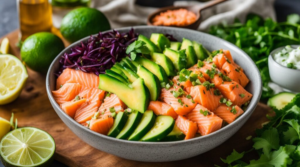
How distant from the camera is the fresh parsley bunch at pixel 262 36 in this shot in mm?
4135

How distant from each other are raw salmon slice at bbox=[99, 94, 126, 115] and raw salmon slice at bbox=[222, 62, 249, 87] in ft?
3.35

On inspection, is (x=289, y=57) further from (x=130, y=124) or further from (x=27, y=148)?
(x=27, y=148)

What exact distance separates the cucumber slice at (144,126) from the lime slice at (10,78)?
4.89 ft

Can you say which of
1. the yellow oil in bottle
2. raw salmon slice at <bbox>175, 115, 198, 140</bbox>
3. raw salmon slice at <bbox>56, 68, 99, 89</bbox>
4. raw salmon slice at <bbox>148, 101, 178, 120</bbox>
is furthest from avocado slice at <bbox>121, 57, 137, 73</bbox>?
the yellow oil in bottle

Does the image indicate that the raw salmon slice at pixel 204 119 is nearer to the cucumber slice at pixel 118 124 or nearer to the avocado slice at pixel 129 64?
the cucumber slice at pixel 118 124

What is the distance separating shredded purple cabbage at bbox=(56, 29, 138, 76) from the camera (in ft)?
11.3

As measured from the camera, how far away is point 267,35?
172 inches

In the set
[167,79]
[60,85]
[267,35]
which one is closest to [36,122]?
[60,85]

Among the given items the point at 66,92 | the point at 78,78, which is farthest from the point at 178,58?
the point at 66,92

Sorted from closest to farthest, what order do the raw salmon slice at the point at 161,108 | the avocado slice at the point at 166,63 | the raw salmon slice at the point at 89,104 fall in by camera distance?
the raw salmon slice at the point at 161,108, the raw salmon slice at the point at 89,104, the avocado slice at the point at 166,63

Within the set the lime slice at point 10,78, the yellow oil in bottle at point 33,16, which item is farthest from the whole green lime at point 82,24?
the lime slice at point 10,78

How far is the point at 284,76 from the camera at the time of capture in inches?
145

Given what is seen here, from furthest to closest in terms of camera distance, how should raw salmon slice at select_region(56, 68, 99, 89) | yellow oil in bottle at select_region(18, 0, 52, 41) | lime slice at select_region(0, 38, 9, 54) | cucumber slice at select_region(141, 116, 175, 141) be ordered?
yellow oil in bottle at select_region(18, 0, 52, 41) < lime slice at select_region(0, 38, 9, 54) < raw salmon slice at select_region(56, 68, 99, 89) < cucumber slice at select_region(141, 116, 175, 141)

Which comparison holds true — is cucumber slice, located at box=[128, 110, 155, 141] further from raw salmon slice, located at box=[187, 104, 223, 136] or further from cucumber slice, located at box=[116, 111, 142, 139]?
raw salmon slice, located at box=[187, 104, 223, 136]
